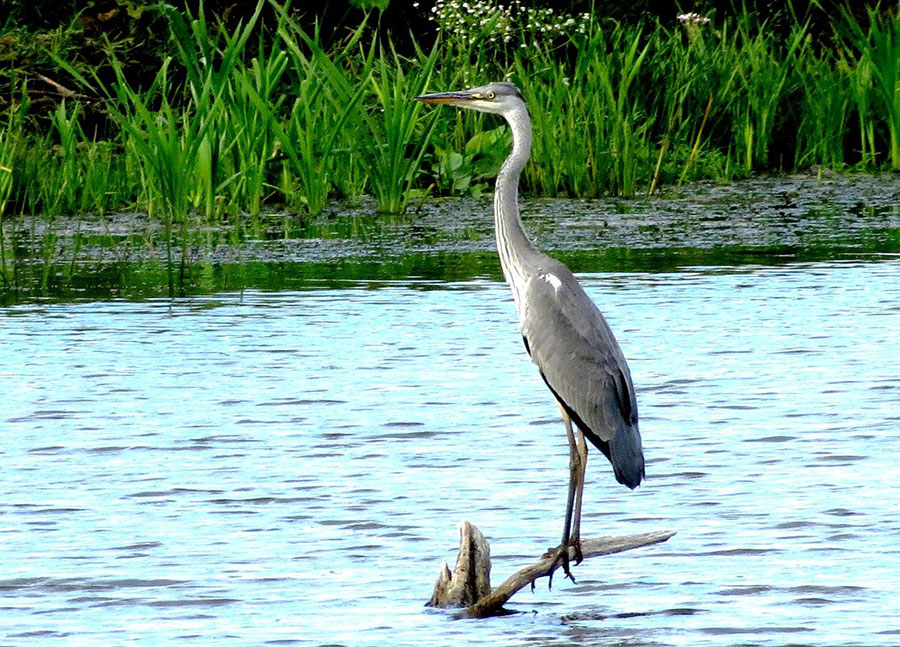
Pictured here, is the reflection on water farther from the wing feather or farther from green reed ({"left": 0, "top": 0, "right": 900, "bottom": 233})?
green reed ({"left": 0, "top": 0, "right": 900, "bottom": 233})

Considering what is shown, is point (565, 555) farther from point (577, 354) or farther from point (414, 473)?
point (414, 473)

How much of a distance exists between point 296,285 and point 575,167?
316 centimetres

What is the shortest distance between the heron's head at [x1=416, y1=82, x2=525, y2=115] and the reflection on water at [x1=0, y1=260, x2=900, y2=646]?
42.9 inches

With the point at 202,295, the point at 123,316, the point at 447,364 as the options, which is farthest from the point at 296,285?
the point at 447,364

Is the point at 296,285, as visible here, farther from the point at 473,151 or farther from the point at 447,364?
the point at 473,151

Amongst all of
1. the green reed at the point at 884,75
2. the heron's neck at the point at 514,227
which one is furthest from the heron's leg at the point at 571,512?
the green reed at the point at 884,75

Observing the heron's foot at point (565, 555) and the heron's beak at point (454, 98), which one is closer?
the heron's foot at point (565, 555)

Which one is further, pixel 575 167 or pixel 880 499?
pixel 575 167

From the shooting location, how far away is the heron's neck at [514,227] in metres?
5.38

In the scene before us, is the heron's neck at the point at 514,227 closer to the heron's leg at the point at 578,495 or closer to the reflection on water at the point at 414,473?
the heron's leg at the point at 578,495

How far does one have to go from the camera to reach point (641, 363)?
7.41 metres

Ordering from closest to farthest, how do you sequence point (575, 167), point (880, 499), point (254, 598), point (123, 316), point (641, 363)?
point (254, 598) → point (880, 499) → point (641, 363) → point (123, 316) → point (575, 167)

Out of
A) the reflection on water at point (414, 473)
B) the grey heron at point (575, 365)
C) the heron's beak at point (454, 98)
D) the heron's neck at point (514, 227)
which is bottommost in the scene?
the reflection on water at point (414, 473)

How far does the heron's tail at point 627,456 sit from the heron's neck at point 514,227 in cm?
64
